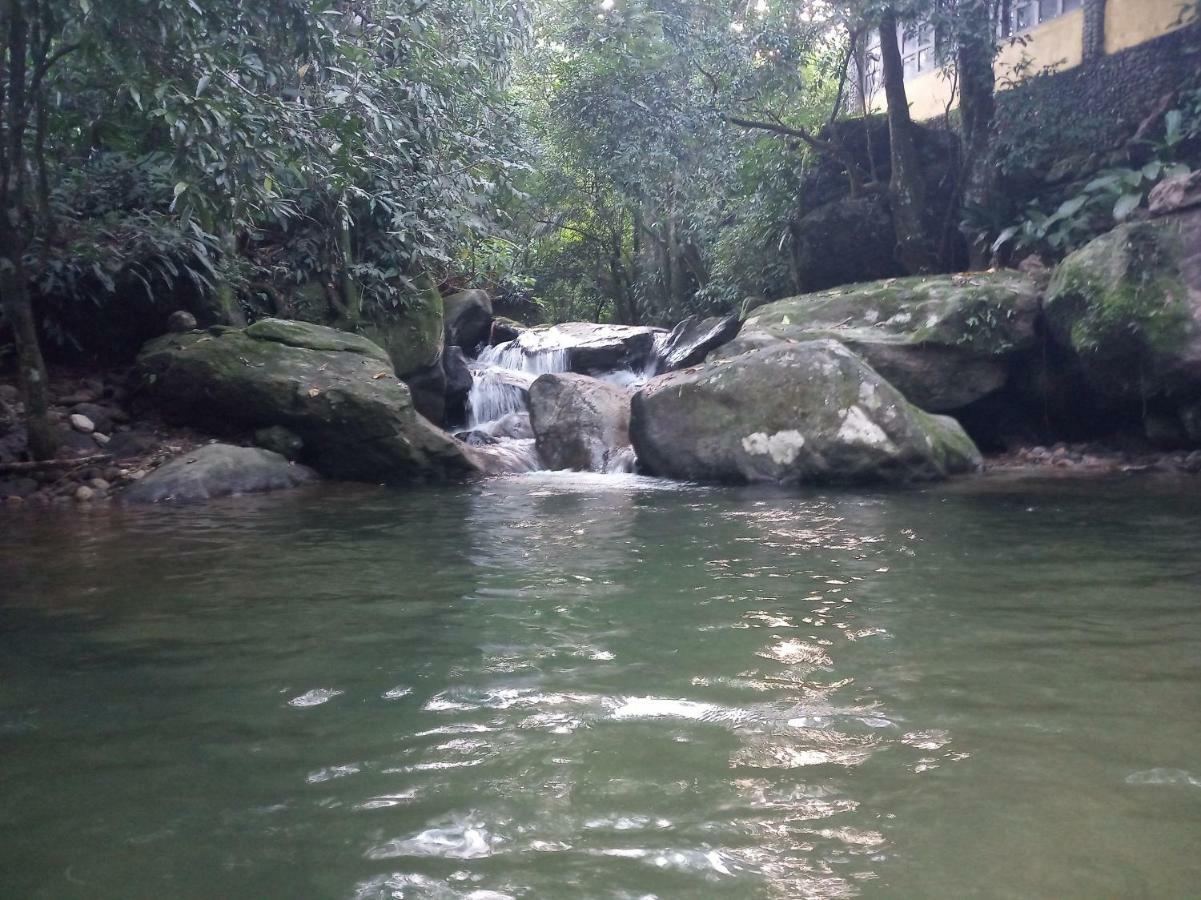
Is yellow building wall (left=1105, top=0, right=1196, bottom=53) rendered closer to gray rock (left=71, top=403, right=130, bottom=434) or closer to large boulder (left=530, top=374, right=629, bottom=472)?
large boulder (left=530, top=374, right=629, bottom=472)

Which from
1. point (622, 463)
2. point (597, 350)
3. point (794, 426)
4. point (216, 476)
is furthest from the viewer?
point (597, 350)

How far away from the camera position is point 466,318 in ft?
57.5

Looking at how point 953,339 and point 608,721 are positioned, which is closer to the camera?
point 608,721

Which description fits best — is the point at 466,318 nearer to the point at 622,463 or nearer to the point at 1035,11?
the point at 622,463

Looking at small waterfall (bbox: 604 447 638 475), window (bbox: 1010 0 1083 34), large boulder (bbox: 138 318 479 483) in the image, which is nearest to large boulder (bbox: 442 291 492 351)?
large boulder (bbox: 138 318 479 483)

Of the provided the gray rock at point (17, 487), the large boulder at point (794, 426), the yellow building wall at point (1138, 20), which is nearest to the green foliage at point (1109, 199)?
the yellow building wall at point (1138, 20)

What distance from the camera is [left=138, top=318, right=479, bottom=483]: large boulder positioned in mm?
10469

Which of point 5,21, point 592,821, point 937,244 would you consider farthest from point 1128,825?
point 937,244

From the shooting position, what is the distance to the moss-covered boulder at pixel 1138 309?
9.97 metres

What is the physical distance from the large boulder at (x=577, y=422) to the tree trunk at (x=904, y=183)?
17.5ft

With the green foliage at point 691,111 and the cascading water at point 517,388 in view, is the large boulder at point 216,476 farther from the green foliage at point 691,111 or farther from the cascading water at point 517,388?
the green foliage at point 691,111

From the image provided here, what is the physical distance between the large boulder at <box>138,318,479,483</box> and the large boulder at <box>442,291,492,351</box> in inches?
226

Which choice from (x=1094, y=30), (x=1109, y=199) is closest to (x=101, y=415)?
(x=1109, y=199)

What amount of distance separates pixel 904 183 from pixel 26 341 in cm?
1162
